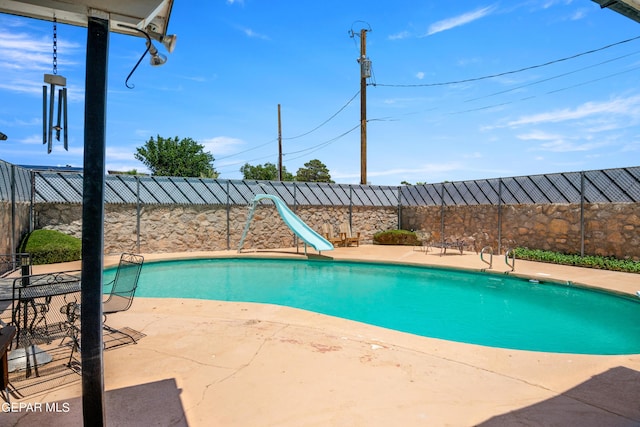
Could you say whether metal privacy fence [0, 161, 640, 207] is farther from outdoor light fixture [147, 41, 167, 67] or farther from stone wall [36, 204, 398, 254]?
outdoor light fixture [147, 41, 167, 67]

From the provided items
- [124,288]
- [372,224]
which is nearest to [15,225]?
[124,288]

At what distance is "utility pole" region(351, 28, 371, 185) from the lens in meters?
15.7

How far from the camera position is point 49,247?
9.00 metres

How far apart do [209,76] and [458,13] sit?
9.11 metres

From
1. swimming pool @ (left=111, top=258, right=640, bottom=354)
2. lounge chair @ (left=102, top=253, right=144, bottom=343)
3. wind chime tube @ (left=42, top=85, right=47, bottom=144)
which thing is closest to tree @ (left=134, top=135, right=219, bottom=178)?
swimming pool @ (left=111, top=258, right=640, bottom=354)

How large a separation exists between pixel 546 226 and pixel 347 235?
6.63 meters

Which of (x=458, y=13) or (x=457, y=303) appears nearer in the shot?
(x=457, y=303)

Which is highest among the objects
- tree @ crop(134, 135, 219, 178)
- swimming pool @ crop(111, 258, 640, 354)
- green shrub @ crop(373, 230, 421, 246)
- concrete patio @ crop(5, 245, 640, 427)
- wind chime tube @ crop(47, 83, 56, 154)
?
tree @ crop(134, 135, 219, 178)

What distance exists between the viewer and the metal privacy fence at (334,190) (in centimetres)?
913

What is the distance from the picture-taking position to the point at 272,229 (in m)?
13.7

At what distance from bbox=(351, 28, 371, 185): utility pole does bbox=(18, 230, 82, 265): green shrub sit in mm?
10711

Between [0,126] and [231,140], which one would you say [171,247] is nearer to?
[0,126]

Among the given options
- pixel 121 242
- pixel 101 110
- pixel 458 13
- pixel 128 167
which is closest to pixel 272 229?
pixel 121 242

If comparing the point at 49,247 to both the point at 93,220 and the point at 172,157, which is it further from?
the point at 172,157
